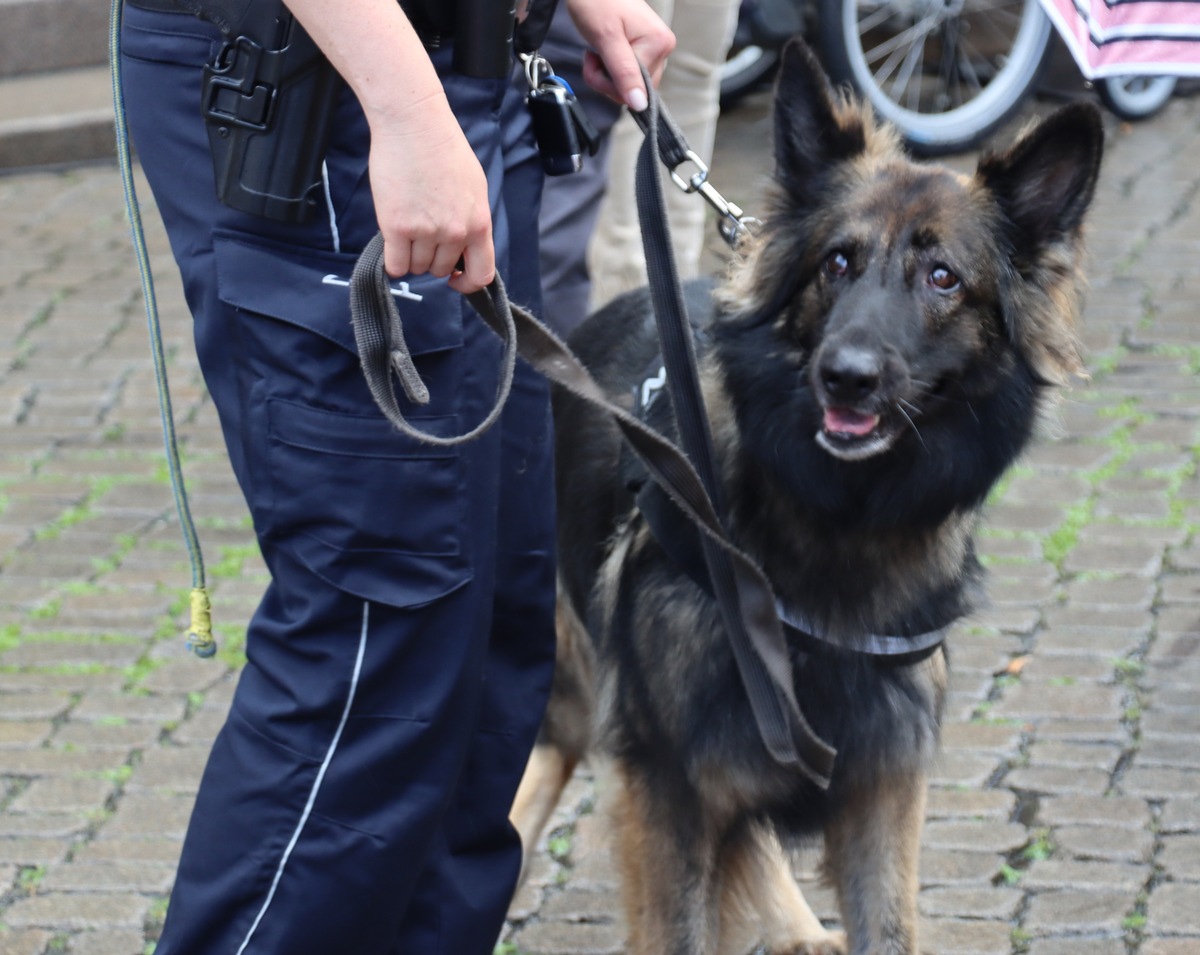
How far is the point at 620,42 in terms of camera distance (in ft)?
7.92

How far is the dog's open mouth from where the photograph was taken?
2.42 metres

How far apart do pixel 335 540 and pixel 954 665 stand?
2.23 meters

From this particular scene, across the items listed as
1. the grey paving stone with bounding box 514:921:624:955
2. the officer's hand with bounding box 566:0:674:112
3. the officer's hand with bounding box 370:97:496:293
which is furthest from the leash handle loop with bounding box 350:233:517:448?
the grey paving stone with bounding box 514:921:624:955

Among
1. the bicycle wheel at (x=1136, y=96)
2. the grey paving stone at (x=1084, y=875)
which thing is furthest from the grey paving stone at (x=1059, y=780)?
the bicycle wheel at (x=1136, y=96)

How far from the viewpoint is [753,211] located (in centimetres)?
280

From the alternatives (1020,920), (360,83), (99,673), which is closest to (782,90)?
(360,83)

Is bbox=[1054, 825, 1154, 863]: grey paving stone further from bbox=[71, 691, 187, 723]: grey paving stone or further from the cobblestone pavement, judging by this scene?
bbox=[71, 691, 187, 723]: grey paving stone

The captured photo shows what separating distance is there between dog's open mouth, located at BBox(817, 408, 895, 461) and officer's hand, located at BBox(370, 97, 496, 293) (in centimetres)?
77

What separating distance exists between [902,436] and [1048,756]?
4.16 feet

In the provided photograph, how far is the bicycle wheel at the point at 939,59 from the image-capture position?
7094mm

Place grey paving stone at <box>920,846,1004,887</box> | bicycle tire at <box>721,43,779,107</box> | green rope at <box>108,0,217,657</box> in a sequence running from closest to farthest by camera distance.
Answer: green rope at <box>108,0,217,657</box>
grey paving stone at <box>920,846,1004,887</box>
bicycle tire at <box>721,43,779,107</box>

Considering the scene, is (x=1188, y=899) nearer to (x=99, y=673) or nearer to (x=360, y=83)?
(x=360, y=83)

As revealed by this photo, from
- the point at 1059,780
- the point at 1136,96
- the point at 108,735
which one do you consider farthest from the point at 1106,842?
the point at 1136,96

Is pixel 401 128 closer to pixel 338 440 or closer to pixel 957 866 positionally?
pixel 338 440
